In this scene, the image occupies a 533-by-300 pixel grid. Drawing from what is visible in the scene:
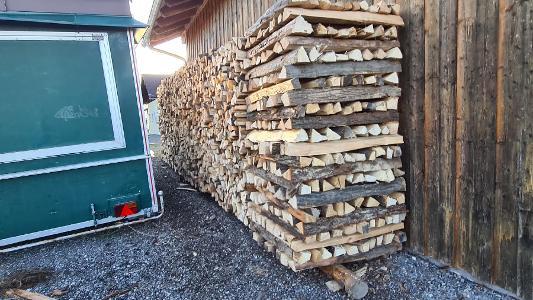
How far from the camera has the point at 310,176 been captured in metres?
2.76

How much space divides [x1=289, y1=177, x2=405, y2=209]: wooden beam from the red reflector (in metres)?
2.45

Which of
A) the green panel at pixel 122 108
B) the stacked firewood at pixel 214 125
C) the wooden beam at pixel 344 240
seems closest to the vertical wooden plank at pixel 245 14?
the stacked firewood at pixel 214 125

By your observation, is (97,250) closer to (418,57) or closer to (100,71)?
(100,71)

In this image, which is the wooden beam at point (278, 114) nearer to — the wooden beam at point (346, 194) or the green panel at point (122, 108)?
the wooden beam at point (346, 194)

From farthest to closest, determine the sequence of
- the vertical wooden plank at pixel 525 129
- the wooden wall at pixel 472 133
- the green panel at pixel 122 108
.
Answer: the green panel at pixel 122 108 → the wooden wall at pixel 472 133 → the vertical wooden plank at pixel 525 129

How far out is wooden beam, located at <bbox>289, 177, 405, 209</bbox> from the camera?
2.77 metres

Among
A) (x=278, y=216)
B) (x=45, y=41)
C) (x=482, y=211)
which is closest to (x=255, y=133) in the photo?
(x=278, y=216)

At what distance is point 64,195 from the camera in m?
4.00

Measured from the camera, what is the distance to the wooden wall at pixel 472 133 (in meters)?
2.27

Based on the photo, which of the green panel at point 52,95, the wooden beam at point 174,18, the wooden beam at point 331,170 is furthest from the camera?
the wooden beam at point 174,18

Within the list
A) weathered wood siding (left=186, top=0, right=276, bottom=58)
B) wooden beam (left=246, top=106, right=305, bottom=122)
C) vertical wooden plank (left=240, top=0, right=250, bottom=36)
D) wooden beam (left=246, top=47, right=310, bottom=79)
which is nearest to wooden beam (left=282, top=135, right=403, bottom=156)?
wooden beam (left=246, top=106, right=305, bottom=122)

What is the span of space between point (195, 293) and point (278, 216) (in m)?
1.06

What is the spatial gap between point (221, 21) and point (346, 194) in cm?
508

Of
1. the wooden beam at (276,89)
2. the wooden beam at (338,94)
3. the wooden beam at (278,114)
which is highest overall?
the wooden beam at (276,89)
